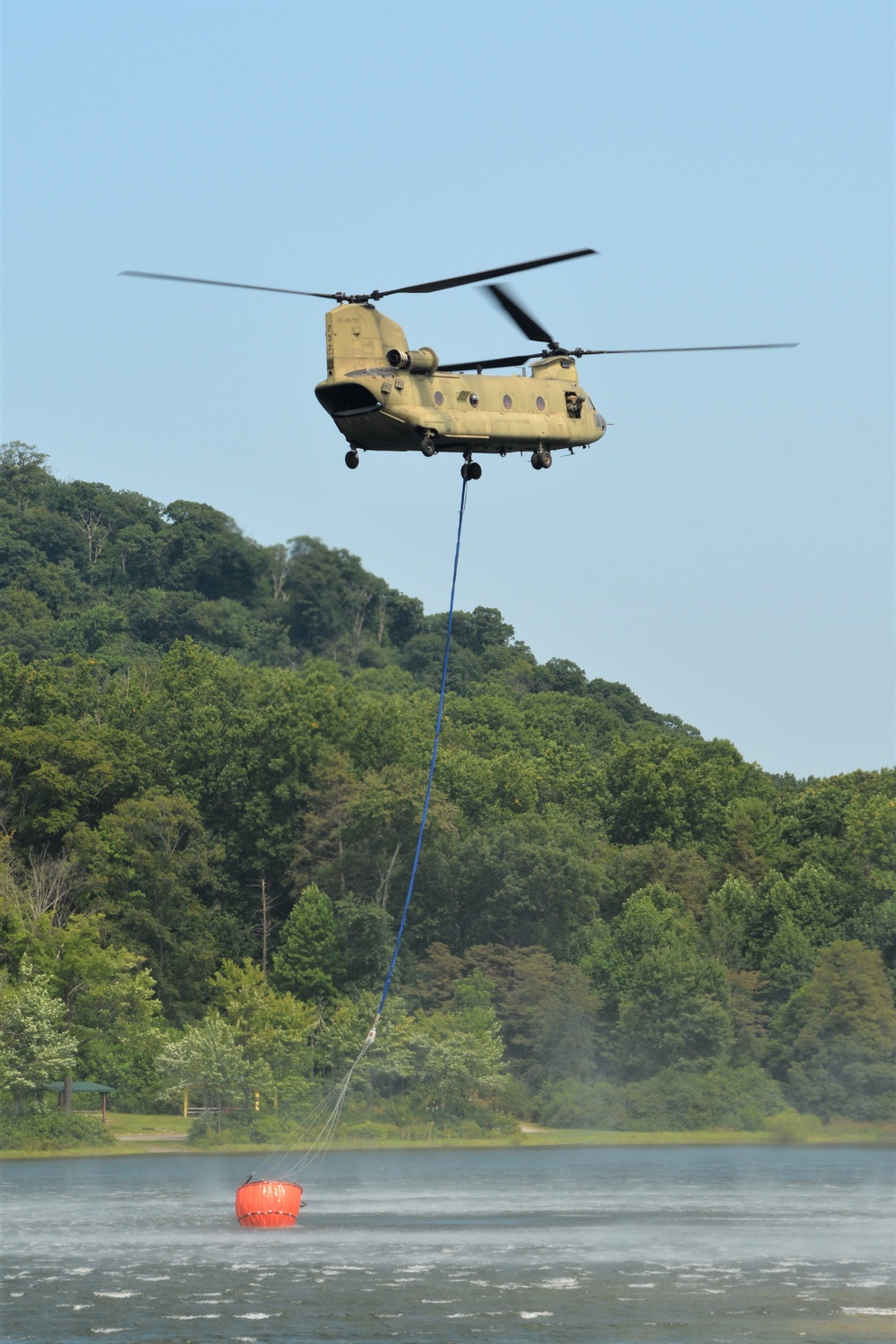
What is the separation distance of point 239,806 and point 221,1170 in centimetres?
Answer: 3357

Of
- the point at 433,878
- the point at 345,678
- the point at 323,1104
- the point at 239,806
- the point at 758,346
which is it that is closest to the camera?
the point at 758,346

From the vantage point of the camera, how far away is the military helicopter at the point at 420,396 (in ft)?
111

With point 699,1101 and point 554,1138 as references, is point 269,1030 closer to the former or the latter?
point 554,1138

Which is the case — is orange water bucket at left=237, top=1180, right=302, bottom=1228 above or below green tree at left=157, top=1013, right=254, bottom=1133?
below

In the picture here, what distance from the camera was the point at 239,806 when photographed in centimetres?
11125

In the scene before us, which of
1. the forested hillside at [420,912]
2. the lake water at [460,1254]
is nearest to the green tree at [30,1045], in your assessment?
the forested hillside at [420,912]

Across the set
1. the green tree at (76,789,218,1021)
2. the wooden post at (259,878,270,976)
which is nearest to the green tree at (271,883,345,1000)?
the wooden post at (259,878,270,976)

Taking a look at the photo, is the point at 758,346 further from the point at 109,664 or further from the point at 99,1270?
the point at 109,664

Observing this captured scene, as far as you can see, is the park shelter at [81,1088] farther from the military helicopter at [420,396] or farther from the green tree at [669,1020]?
the military helicopter at [420,396]

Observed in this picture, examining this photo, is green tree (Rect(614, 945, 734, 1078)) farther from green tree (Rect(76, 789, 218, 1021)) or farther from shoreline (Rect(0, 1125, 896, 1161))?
green tree (Rect(76, 789, 218, 1021))

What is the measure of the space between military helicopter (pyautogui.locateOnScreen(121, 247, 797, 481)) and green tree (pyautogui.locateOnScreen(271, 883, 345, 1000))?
6400 centimetres

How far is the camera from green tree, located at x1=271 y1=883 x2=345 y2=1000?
319 feet

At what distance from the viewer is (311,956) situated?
323 ft

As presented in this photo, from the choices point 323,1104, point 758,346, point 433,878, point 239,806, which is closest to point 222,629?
point 239,806
